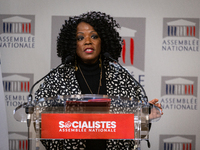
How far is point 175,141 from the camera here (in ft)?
8.82

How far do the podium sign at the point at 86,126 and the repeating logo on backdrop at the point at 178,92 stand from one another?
176cm

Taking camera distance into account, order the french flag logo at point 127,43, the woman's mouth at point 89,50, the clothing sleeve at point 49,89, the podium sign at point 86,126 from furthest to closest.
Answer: the french flag logo at point 127,43 < the woman's mouth at point 89,50 < the clothing sleeve at point 49,89 < the podium sign at point 86,126

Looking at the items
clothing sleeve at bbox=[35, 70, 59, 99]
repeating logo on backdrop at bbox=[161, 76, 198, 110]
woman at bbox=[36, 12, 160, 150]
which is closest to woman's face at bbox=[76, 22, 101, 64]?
woman at bbox=[36, 12, 160, 150]

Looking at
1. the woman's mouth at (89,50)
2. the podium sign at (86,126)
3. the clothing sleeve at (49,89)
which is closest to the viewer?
the podium sign at (86,126)

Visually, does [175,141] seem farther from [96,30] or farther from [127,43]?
[96,30]

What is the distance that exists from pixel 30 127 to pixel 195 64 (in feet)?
6.94

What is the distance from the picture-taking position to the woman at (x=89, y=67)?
5.09 ft

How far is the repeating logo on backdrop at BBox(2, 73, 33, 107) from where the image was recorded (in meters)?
2.68

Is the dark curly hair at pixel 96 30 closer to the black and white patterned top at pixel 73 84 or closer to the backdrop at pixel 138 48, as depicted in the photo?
the black and white patterned top at pixel 73 84

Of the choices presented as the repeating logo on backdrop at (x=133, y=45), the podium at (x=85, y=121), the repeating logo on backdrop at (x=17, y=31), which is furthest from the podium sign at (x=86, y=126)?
the repeating logo on backdrop at (x=17, y=31)

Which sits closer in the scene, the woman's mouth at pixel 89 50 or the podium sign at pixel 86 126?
the podium sign at pixel 86 126

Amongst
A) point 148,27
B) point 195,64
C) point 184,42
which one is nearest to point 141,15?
point 148,27

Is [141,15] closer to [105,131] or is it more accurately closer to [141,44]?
[141,44]

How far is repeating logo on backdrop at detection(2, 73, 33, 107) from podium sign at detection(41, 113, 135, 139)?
5.79ft
